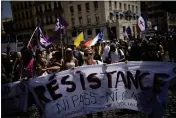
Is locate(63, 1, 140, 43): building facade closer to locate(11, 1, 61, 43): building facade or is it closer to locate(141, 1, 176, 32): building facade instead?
locate(11, 1, 61, 43): building facade

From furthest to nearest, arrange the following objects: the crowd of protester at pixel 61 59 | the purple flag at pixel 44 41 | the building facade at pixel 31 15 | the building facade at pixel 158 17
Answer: the building facade at pixel 158 17 → the building facade at pixel 31 15 → the purple flag at pixel 44 41 → the crowd of protester at pixel 61 59

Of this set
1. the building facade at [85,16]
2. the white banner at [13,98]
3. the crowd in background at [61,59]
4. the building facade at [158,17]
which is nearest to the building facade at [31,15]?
the building facade at [85,16]

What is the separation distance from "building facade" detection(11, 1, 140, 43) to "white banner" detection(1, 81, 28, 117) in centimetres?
5255

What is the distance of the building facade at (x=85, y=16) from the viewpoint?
210ft

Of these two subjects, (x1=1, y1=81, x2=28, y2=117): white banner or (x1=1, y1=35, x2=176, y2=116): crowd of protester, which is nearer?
(x1=1, y1=81, x2=28, y2=117): white banner

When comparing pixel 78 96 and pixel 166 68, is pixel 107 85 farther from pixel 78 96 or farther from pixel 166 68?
pixel 166 68

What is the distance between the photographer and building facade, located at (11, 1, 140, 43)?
6406 centimetres

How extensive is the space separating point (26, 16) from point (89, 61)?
74673 millimetres

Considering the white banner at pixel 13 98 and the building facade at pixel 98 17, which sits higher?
the building facade at pixel 98 17

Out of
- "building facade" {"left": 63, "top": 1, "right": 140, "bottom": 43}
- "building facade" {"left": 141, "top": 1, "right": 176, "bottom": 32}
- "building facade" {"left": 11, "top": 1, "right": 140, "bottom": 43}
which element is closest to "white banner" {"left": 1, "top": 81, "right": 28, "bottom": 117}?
"building facade" {"left": 11, "top": 1, "right": 140, "bottom": 43}

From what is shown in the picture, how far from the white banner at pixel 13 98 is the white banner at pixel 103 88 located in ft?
0.72

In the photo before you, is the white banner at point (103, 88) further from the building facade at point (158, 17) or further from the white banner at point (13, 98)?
the building facade at point (158, 17)

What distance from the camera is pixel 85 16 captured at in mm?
67000

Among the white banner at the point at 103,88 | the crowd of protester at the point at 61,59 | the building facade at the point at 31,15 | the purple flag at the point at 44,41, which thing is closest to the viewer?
the white banner at the point at 103,88
